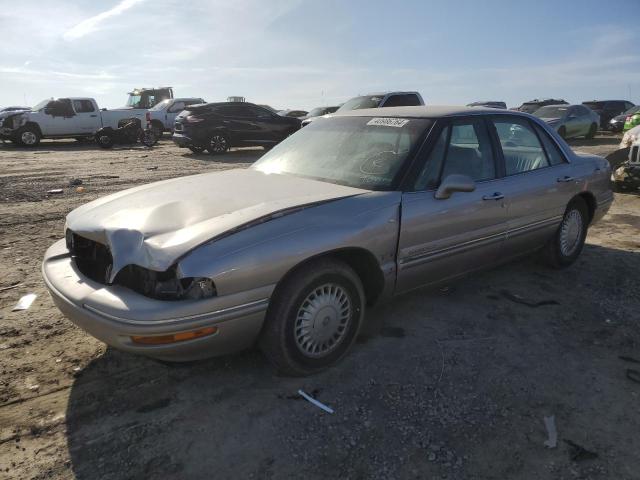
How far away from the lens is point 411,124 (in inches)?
137

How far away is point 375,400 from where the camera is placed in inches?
105

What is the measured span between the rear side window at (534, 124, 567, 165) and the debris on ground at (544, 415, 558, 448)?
8.55 ft

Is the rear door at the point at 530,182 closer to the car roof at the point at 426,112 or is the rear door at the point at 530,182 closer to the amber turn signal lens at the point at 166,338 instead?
the car roof at the point at 426,112

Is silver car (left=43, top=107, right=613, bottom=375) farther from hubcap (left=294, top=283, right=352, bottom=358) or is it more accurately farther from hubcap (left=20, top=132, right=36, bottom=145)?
hubcap (left=20, top=132, right=36, bottom=145)

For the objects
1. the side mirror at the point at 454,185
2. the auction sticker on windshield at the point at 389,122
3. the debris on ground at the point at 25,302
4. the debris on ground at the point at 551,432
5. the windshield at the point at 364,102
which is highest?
the windshield at the point at 364,102

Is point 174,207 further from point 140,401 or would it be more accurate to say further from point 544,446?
point 544,446

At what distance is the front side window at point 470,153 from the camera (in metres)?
3.48

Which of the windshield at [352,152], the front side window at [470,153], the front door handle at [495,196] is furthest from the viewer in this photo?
the front door handle at [495,196]

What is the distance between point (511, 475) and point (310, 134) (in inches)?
112

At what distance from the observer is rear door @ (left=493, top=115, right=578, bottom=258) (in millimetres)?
3873

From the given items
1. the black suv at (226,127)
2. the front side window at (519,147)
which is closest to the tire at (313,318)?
the front side window at (519,147)

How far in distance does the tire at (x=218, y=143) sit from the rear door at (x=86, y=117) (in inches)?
267

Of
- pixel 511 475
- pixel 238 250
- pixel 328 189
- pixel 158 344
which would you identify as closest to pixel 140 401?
pixel 158 344

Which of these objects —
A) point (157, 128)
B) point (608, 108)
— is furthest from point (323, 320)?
point (608, 108)
